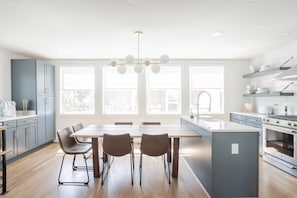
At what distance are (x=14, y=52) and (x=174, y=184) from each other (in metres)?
4.95

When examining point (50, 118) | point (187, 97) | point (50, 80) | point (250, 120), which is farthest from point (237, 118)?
point (50, 80)

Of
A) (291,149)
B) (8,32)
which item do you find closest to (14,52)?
(8,32)

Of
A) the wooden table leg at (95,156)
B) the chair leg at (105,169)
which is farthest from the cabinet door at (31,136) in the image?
the wooden table leg at (95,156)

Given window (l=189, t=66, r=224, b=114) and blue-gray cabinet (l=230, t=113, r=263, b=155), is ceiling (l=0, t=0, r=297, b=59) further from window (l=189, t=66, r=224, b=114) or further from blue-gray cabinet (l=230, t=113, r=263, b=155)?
blue-gray cabinet (l=230, t=113, r=263, b=155)

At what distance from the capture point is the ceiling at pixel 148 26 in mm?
2666

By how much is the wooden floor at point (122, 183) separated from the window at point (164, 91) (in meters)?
2.22

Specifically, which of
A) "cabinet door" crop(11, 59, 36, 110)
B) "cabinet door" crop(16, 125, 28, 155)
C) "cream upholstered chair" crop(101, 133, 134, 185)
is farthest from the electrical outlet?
"cabinet door" crop(11, 59, 36, 110)

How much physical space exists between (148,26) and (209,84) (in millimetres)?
3528

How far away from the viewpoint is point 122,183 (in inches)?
129

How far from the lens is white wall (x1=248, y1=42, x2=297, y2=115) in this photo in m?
4.50

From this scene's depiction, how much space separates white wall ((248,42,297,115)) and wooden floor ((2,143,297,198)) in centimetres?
148

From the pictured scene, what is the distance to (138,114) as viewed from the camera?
6195 millimetres

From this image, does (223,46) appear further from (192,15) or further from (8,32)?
(8,32)

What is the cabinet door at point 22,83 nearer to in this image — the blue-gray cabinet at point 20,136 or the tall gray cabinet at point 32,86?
the tall gray cabinet at point 32,86
